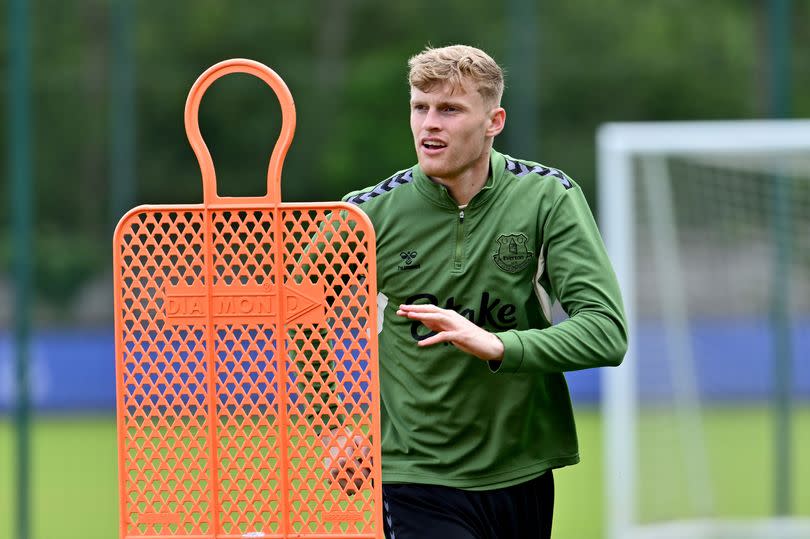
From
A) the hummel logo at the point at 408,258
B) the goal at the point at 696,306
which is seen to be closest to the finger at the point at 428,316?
the hummel logo at the point at 408,258

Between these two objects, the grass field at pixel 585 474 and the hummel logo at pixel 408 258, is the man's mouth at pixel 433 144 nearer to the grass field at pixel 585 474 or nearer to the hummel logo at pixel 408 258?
the hummel logo at pixel 408 258

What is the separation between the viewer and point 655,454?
25.8 feet

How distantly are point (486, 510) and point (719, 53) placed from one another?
14.0 meters

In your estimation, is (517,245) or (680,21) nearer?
(517,245)

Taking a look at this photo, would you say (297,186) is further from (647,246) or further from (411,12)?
(647,246)

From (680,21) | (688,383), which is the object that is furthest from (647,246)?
(680,21)

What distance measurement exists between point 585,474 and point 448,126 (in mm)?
8246

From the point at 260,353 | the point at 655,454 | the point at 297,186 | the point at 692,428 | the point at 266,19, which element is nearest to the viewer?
the point at 260,353

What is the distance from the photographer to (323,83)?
16.2m

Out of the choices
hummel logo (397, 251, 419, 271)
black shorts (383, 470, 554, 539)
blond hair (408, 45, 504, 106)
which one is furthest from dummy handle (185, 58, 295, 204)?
black shorts (383, 470, 554, 539)

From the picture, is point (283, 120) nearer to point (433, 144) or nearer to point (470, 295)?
point (433, 144)

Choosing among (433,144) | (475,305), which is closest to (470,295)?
(475,305)

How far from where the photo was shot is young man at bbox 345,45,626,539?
10.4ft

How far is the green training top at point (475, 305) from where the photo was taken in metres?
3.22
